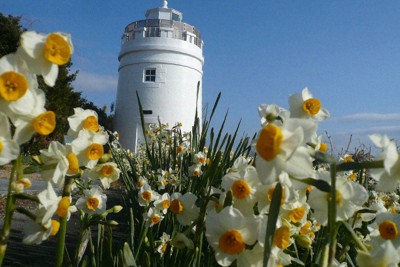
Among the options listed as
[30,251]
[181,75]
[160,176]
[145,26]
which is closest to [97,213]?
[160,176]

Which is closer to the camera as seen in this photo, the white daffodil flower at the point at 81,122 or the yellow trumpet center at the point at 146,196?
the white daffodil flower at the point at 81,122

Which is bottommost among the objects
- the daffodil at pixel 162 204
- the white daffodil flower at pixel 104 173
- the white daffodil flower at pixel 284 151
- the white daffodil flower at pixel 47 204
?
the daffodil at pixel 162 204

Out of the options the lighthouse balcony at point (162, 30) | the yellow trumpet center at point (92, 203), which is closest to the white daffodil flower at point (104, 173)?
the yellow trumpet center at point (92, 203)

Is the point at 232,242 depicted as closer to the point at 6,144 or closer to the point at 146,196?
the point at 6,144

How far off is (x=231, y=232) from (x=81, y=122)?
43cm

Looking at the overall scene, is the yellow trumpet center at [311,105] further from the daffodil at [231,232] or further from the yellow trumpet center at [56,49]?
the yellow trumpet center at [56,49]

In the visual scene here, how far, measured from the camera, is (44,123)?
2.04ft

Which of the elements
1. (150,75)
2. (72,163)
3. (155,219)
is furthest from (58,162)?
(150,75)

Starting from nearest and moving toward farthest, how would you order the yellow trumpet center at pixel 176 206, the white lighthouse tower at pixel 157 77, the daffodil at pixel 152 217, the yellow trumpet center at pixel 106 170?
the yellow trumpet center at pixel 176 206, the yellow trumpet center at pixel 106 170, the daffodil at pixel 152 217, the white lighthouse tower at pixel 157 77

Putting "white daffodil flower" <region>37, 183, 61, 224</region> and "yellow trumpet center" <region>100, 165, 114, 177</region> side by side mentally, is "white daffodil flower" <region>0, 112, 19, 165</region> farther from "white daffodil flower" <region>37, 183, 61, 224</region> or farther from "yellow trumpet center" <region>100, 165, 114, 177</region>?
"yellow trumpet center" <region>100, 165, 114, 177</region>

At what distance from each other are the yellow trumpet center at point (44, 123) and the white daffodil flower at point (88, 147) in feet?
0.67

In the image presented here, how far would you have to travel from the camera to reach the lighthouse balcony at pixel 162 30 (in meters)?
23.1

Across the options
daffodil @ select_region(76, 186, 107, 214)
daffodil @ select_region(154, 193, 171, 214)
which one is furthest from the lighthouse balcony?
daffodil @ select_region(76, 186, 107, 214)

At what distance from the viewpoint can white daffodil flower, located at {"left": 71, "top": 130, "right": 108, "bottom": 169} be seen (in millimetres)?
838
